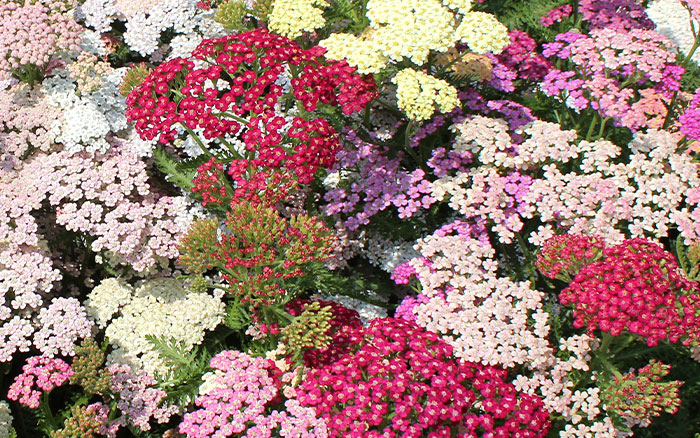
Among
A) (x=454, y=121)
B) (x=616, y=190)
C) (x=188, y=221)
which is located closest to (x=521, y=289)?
(x=616, y=190)

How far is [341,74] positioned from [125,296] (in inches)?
94.7

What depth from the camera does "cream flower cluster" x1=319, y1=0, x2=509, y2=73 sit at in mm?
5730

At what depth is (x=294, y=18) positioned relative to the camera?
627 cm

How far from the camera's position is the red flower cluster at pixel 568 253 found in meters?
5.43

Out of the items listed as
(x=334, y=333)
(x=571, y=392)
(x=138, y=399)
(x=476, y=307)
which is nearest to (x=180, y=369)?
(x=138, y=399)

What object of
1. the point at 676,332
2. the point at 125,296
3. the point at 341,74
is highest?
the point at 341,74

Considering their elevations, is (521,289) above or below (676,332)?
below

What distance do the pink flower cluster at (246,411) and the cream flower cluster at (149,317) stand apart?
71cm

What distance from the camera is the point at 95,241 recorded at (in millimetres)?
6129

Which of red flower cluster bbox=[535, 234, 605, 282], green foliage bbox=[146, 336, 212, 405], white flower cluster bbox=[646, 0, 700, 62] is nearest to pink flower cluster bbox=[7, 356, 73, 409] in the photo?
green foliage bbox=[146, 336, 212, 405]

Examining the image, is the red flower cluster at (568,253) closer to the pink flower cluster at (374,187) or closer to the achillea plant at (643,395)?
the achillea plant at (643,395)

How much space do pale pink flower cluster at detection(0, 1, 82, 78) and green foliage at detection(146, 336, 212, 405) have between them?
257cm

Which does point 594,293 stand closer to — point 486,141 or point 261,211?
point 486,141

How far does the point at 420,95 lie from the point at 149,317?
2630 millimetres
